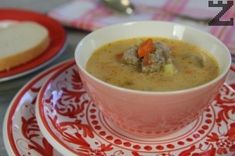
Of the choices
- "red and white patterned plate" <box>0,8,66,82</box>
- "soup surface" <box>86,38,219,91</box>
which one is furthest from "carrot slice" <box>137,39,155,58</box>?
"red and white patterned plate" <box>0,8,66,82</box>

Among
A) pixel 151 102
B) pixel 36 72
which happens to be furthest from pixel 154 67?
pixel 36 72

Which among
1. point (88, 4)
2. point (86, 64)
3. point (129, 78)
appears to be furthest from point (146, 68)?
point (88, 4)

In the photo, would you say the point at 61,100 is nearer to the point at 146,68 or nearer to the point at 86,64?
the point at 86,64

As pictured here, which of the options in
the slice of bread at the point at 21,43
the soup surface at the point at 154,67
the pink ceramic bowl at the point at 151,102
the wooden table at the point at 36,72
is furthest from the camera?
the slice of bread at the point at 21,43

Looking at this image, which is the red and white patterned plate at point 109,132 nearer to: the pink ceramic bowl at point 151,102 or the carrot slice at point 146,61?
the pink ceramic bowl at point 151,102

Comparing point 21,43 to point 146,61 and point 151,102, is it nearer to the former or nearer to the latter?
point 146,61

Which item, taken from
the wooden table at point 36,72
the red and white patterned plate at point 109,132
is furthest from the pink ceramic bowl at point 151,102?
the wooden table at point 36,72
